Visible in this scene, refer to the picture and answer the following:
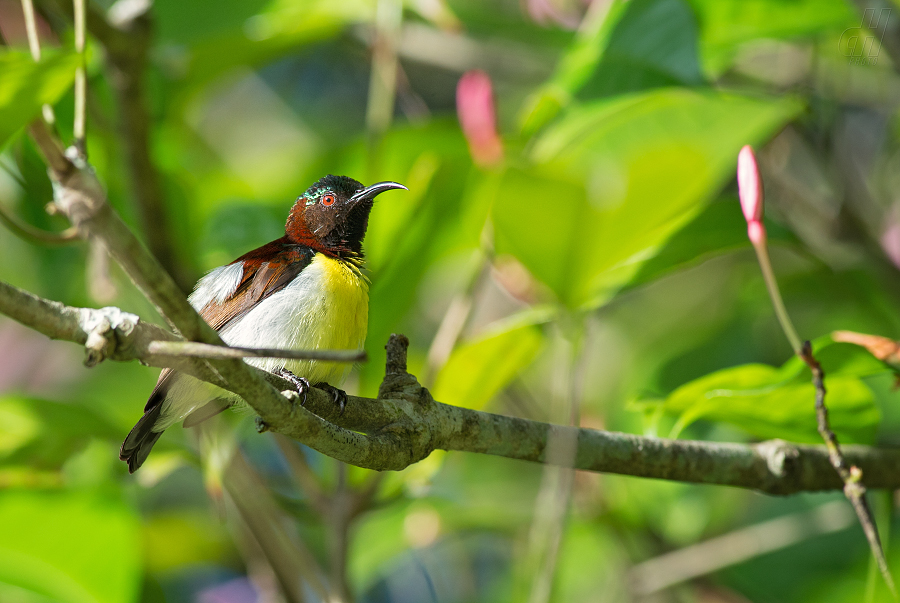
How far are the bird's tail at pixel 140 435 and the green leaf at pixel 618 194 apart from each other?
3.09 ft

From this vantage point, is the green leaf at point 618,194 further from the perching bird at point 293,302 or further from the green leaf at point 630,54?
the perching bird at point 293,302

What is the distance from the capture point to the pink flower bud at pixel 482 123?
2617mm

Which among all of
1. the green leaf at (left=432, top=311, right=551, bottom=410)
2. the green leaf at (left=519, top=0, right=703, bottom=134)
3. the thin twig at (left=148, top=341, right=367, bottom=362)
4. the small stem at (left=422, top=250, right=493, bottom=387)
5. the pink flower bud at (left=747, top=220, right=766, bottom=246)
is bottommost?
the thin twig at (left=148, top=341, right=367, bottom=362)

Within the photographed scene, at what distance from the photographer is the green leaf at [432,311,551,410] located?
246 cm

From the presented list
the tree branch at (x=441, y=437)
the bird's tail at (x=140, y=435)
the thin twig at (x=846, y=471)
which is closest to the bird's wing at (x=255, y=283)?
the bird's tail at (x=140, y=435)

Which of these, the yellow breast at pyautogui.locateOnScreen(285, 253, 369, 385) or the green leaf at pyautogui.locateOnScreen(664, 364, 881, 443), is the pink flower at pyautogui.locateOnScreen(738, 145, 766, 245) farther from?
the yellow breast at pyautogui.locateOnScreen(285, 253, 369, 385)

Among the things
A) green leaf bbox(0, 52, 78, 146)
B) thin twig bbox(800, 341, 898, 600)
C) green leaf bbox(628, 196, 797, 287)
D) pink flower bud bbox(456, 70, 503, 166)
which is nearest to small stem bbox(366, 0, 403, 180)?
pink flower bud bbox(456, 70, 503, 166)

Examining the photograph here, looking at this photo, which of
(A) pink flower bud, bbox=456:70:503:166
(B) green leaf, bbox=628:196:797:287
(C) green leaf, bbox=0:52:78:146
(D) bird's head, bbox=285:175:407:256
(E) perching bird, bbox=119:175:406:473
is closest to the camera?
(C) green leaf, bbox=0:52:78:146

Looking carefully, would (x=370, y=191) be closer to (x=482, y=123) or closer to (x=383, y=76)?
(x=482, y=123)

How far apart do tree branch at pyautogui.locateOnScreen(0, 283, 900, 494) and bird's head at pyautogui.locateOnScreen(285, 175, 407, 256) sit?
2.00 ft

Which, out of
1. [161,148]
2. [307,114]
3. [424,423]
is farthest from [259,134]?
[424,423]

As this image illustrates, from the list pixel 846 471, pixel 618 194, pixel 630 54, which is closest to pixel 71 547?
pixel 618 194

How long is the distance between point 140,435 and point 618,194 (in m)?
1.32

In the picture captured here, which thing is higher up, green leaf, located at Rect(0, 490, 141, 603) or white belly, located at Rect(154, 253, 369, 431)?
white belly, located at Rect(154, 253, 369, 431)
